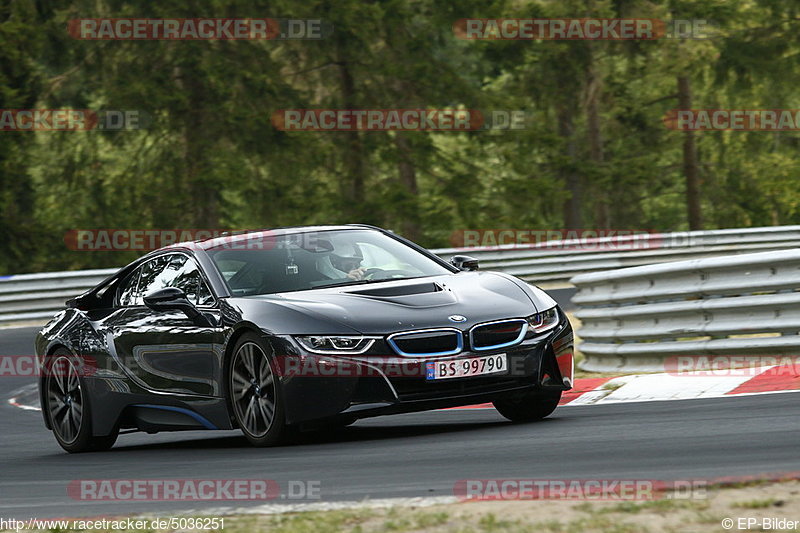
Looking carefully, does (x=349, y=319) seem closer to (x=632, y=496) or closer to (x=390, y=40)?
(x=632, y=496)

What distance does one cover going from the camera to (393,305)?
26.7 ft

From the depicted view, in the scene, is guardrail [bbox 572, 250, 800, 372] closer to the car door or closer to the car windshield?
the car windshield

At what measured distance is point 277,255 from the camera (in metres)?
9.08

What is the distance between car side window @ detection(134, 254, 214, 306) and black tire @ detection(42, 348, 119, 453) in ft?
2.59

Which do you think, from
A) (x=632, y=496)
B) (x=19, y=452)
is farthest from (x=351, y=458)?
(x=19, y=452)

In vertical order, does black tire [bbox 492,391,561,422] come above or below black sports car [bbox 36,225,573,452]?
below

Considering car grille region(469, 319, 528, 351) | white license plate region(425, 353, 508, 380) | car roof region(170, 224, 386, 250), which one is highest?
car roof region(170, 224, 386, 250)

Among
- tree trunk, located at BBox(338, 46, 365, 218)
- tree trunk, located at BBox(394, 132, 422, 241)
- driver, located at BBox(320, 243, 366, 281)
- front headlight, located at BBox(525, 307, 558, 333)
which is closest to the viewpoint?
front headlight, located at BBox(525, 307, 558, 333)

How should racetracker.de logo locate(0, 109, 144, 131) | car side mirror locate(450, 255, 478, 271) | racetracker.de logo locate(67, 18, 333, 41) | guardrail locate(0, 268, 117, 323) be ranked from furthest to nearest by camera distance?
racetracker.de logo locate(0, 109, 144, 131) → racetracker.de logo locate(67, 18, 333, 41) → guardrail locate(0, 268, 117, 323) → car side mirror locate(450, 255, 478, 271)

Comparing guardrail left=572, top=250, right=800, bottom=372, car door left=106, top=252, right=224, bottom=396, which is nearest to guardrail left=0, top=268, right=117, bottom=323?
guardrail left=572, top=250, right=800, bottom=372

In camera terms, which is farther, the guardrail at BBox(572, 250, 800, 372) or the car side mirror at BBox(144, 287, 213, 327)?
the guardrail at BBox(572, 250, 800, 372)

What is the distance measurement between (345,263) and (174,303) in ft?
3.62

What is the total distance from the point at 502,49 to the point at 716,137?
14.9 meters

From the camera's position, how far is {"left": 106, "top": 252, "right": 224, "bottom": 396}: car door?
341 inches
